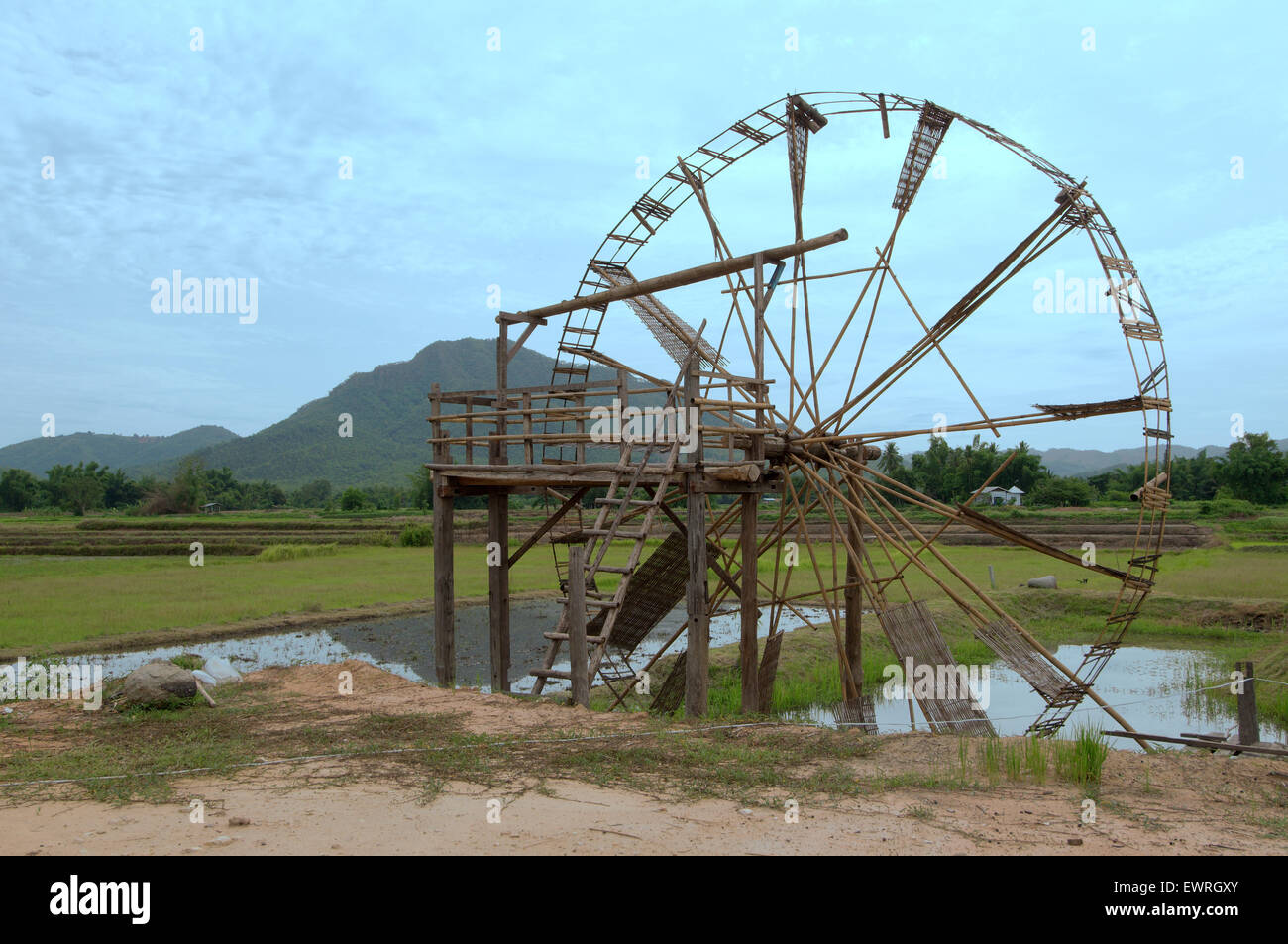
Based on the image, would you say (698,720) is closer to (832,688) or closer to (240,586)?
(832,688)

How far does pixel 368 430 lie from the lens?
142m

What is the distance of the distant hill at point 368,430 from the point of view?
123188mm

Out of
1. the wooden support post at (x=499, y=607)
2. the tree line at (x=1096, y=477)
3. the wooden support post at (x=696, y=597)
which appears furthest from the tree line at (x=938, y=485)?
the wooden support post at (x=696, y=597)

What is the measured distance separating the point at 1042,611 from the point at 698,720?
17862mm

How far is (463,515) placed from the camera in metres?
48.6

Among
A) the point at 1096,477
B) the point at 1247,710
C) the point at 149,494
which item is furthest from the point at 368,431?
the point at 1247,710

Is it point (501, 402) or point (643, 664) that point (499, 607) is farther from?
point (643, 664)

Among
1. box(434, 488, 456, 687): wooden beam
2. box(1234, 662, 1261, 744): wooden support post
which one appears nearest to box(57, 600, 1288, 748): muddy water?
box(434, 488, 456, 687): wooden beam

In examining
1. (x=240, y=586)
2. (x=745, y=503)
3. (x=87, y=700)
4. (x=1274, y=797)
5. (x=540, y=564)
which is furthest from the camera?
(x=540, y=564)

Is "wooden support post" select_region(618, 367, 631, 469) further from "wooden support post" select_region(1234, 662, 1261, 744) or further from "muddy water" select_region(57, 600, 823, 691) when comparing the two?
"wooden support post" select_region(1234, 662, 1261, 744)

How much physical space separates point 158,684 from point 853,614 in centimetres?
911

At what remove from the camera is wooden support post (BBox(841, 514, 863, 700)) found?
A: 41.8 ft

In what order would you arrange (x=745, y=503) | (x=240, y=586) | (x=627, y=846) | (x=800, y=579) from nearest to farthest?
(x=627, y=846) → (x=745, y=503) → (x=240, y=586) → (x=800, y=579)
